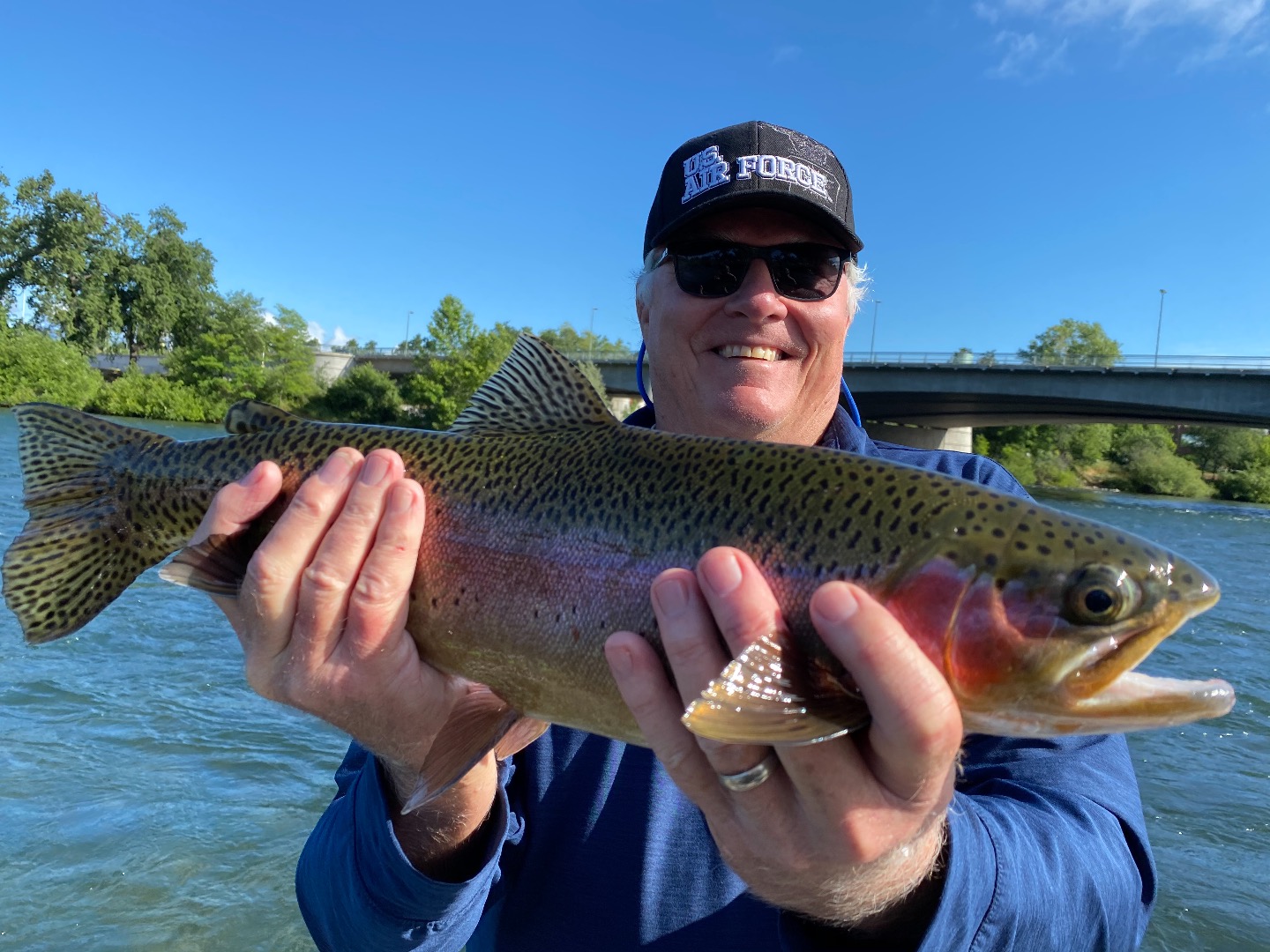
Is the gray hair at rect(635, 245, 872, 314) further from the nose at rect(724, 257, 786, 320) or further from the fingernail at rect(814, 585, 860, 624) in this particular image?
the fingernail at rect(814, 585, 860, 624)

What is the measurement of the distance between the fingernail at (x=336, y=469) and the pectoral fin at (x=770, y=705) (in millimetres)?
1089

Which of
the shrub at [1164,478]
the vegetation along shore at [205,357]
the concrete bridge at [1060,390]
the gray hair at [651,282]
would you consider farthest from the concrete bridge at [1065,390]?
the gray hair at [651,282]

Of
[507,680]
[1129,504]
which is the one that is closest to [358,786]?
[507,680]

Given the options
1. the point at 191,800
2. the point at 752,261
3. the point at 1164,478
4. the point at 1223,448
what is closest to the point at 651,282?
the point at 752,261

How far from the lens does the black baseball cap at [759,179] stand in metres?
3.19

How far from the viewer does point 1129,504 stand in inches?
1670

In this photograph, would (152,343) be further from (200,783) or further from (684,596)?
(684,596)

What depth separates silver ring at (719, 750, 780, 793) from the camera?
157cm

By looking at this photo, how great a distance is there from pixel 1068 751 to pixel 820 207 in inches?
81.7

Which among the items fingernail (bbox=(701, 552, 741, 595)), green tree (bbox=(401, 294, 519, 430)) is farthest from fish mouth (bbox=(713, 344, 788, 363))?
green tree (bbox=(401, 294, 519, 430))

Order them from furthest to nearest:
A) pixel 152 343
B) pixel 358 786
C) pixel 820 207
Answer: pixel 152 343
pixel 820 207
pixel 358 786

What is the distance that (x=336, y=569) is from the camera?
203cm

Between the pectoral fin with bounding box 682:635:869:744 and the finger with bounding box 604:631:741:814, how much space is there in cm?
9

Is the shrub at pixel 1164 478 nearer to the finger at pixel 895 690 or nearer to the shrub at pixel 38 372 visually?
the finger at pixel 895 690
